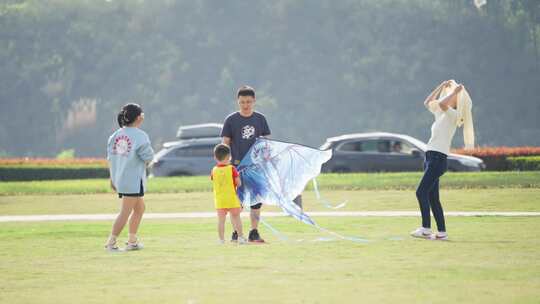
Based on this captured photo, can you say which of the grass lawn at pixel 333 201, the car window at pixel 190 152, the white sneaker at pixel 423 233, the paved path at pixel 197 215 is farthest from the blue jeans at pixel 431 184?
the car window at pixel 190 152

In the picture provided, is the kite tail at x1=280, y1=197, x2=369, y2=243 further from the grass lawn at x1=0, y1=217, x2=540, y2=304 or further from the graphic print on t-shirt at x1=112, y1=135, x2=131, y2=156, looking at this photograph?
the graphic print on t-shirt at x1=112, y1=135, x2=131, y2=156

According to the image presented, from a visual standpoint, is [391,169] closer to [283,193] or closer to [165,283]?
[283,193]

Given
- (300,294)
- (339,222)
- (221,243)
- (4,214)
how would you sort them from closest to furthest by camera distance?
(300,294), (221,243), (339,222), (4,214)

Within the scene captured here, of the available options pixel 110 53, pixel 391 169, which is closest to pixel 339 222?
pixel 391 169

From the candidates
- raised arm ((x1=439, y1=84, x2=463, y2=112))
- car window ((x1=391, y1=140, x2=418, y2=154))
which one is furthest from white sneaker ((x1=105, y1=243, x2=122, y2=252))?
car window ((x1=391, y1=140, x2=418, y2=154))

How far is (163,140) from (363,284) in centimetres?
7617

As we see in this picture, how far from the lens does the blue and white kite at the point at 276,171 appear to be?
13492 millimetres

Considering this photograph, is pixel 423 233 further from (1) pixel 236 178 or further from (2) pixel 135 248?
(2) pixel 135 248

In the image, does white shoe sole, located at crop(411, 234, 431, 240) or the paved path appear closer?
white shoe sole, located at crop(411, 234, 431, 240)

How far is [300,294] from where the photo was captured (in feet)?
28.4

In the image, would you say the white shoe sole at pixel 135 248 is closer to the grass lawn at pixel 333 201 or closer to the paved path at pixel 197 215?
the paved path at pixel 197 215

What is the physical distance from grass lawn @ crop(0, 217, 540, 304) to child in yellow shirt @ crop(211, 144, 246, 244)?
1.26 ft

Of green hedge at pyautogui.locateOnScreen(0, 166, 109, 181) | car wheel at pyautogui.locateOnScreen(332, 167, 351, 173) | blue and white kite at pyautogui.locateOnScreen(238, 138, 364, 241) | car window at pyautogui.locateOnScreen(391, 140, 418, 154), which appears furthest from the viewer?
green hedge at pyautogui.locateOnScreen(0, 166, 109, 181)

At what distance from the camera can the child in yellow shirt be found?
1307cm
